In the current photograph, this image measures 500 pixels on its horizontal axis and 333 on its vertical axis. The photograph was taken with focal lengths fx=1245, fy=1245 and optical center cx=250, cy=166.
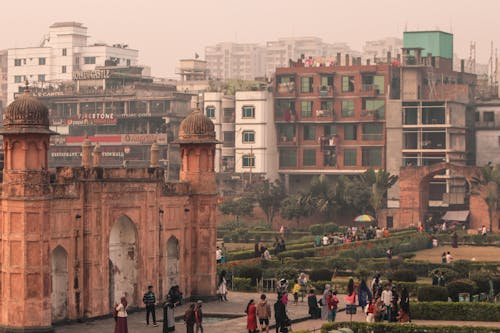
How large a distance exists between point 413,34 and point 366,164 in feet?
63.5

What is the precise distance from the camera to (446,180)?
107 m

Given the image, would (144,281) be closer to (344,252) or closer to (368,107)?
(344,252)

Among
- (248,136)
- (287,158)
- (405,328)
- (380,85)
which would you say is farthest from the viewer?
(287,158)

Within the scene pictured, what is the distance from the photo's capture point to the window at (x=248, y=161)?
376 ft

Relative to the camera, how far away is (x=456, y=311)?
42094 millimetres

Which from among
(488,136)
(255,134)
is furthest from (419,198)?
(255,134)

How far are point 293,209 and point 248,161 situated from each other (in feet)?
49.6

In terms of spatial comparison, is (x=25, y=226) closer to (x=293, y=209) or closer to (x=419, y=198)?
(x=293, y=209)

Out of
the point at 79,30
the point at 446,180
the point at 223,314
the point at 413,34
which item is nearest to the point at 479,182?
the point at 446,180

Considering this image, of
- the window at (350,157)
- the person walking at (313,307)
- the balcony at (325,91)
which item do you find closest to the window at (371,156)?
the window at (350,157)

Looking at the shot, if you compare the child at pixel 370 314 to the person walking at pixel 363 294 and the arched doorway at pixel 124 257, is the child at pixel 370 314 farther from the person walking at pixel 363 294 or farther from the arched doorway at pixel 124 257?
the arched doorway at pixel 124 257

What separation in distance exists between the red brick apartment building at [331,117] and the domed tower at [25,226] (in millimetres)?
75268

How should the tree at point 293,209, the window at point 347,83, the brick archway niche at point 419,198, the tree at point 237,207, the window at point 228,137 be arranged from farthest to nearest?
1. the window at point 228,137
2. the window at point 347,83
3. the tree at point 237,207
4. the tree at point 293,209
5. the brick archway niche at point 419,198

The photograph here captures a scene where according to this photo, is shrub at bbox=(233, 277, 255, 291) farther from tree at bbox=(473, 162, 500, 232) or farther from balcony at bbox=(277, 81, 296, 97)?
balcony at bbox=(277, 81, 296, 97)
